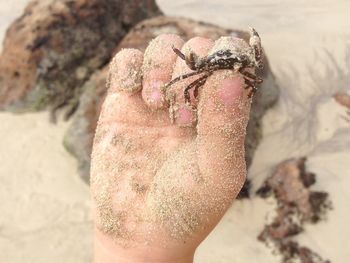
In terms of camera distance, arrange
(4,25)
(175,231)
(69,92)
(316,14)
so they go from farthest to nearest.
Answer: (4,25) < (316,14) < (69,92) < (175,231)

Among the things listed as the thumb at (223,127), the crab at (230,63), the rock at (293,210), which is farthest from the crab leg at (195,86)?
the rock at (293,210)

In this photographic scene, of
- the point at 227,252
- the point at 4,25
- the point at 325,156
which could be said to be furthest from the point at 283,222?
the point at 4,25

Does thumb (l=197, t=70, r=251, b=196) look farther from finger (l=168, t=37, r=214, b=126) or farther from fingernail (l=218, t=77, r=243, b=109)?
finger (l=168, t=37, r=214, b=126)

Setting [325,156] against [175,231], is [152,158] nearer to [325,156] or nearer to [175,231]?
[175,231]

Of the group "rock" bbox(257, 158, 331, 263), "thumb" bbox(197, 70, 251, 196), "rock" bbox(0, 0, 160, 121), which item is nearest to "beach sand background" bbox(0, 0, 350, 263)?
"rock" bbox(257, 158, 331, 263)

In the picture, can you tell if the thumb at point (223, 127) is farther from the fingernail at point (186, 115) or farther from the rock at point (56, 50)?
the rock at point (56, 50)
